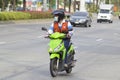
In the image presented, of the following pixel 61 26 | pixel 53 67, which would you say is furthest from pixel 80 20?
pixel 53 67

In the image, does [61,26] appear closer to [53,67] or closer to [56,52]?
[56,52]

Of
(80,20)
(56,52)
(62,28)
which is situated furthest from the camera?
(80,20)

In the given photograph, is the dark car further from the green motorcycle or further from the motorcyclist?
the green motorcycle

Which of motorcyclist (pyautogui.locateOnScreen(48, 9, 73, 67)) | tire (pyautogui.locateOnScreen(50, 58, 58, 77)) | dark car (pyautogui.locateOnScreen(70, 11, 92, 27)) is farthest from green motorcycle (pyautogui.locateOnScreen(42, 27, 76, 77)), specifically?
dark car (pyautogui.locateOnScreen(70, 11, 92, 27))

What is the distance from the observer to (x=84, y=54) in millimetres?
18391

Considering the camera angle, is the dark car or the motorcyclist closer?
the motorcyclist

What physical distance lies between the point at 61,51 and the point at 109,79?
4.63 feet

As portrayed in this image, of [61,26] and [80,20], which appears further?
[80,20]

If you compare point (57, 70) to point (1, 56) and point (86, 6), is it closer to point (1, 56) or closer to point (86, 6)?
point (1, 56)

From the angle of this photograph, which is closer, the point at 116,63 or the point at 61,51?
the point at 61,51

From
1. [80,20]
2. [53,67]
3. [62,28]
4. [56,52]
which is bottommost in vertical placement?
[80,20]

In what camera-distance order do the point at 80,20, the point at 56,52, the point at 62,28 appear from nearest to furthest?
1. the point at 56,52
2. the point at 62,28
3. the point at 80,20

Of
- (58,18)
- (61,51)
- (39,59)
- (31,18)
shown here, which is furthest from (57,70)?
(31,18)

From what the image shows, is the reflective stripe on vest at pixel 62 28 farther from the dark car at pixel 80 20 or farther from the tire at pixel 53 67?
the dark car at pixel 80 20
